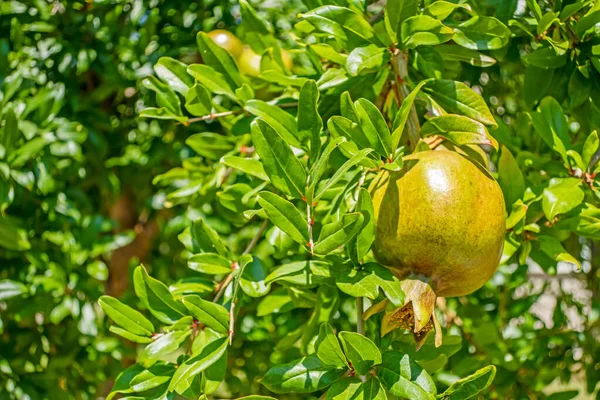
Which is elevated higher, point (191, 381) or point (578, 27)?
point (578, 27)

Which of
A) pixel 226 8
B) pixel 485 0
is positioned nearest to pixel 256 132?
pixel 485 0

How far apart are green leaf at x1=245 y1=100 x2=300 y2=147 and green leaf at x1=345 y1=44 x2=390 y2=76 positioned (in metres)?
0.09

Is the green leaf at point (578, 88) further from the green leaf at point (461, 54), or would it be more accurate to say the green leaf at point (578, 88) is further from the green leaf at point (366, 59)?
the green leaf at point (366, 59)

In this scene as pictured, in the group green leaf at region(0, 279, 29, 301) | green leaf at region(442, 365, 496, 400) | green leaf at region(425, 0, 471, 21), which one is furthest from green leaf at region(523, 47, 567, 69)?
green leaf at region(0, 279, 29, 301)

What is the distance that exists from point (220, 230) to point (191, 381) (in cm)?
55

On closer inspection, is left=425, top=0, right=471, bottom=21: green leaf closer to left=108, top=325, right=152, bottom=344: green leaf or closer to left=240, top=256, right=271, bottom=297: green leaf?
left=240, top=256, right=271, bottom=297: green leaf

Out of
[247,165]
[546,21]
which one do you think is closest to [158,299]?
[247,165]

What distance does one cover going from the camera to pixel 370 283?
22.5 inches

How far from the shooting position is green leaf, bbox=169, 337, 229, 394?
0.60 m

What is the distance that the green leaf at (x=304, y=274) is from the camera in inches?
24.5

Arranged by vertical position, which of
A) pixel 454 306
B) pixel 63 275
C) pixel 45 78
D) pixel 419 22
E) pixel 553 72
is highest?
pixel 419 22

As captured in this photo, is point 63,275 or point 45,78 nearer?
point 63,275

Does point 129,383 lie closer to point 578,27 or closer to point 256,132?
point 256,132

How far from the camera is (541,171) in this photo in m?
0.86
